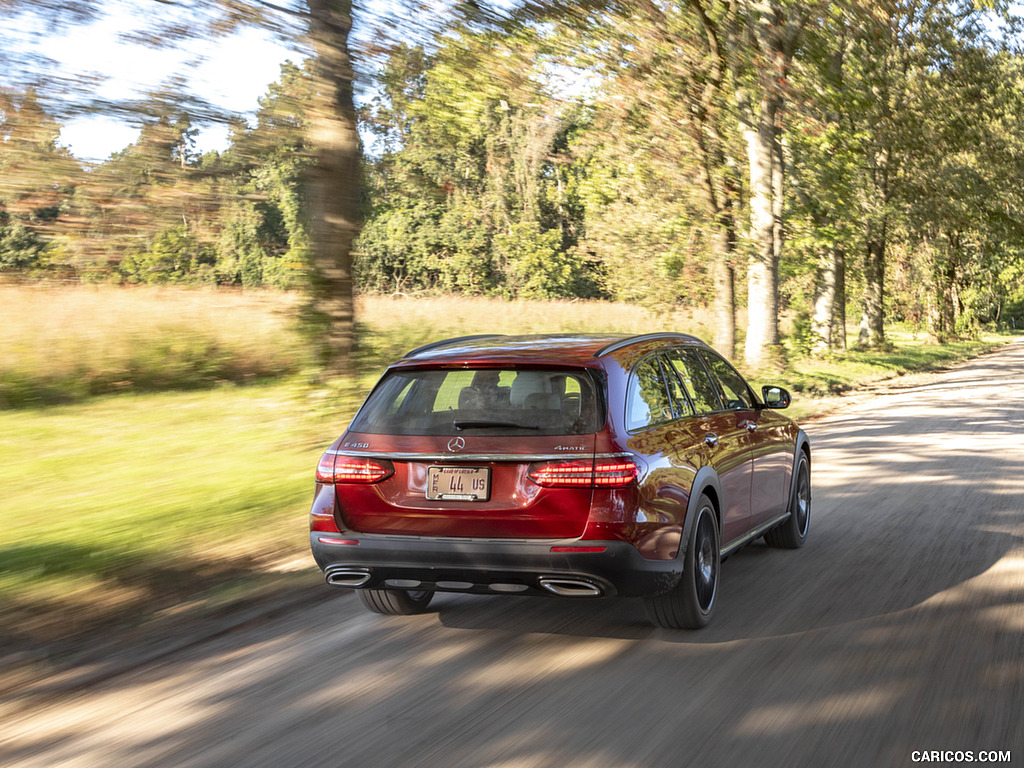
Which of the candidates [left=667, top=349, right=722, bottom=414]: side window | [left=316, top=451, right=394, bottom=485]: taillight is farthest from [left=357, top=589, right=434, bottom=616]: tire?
[left=667, top=349, right=722, bottom=414]: side window

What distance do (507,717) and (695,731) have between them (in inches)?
30.2

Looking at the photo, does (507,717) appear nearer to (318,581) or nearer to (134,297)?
(318,581)

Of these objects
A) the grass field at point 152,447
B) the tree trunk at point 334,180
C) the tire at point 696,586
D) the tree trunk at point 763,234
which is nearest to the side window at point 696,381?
the tire at point 696,586

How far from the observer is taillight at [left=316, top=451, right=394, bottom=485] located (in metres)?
5.41

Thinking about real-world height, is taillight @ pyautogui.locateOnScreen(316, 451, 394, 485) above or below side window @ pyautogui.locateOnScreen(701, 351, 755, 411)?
below

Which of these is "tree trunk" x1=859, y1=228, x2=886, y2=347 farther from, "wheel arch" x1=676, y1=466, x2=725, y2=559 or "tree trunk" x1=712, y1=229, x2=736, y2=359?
"wheel arch" x1=676, y1=466, x2=725, y2=559

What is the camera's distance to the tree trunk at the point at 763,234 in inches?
888

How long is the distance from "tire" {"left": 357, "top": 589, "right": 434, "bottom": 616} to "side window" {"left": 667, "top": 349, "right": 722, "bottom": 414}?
2.00 m

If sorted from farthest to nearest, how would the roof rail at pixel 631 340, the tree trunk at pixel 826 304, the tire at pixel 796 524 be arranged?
1. the tree trunk at pixel 826 304
2. the tire at pixel 796 524
3. the roof rail at pixel 631 340

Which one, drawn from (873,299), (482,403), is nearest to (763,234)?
(482,403)

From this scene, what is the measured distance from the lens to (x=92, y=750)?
4234 millimetres

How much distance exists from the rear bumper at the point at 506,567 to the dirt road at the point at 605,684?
36cm

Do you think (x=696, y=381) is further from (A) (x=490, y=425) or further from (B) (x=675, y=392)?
(A) (x=490, y=425)

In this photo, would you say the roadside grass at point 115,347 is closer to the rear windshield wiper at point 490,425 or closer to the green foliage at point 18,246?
the green foliage at point 18,246
